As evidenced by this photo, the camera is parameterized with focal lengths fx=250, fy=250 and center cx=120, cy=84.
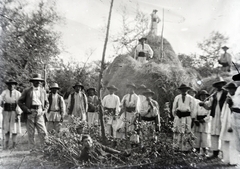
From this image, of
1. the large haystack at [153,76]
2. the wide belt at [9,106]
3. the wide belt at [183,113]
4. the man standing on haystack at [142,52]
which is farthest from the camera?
the man standing on haystack at [142,52]

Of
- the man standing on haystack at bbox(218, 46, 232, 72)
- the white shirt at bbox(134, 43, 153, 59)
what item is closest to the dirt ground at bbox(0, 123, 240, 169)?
the man standing on haystack at bbox(218, 46, 232, 72)

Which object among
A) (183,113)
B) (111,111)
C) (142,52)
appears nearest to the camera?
(183,113)

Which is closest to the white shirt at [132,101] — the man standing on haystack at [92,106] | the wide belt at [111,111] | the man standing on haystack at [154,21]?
the wide belt at [111,111]

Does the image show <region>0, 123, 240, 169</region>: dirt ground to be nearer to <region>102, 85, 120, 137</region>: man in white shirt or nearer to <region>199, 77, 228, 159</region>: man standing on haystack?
<region>199, 77, 228, 159</region>: man standing on haystack

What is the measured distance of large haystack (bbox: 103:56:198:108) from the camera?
20.0 ft

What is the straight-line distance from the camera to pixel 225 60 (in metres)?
5.88

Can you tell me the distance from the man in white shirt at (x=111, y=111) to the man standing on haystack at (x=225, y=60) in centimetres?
263

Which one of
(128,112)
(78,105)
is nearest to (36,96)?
(78,105)

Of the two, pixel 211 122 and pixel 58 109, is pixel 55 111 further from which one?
pixel 211 122

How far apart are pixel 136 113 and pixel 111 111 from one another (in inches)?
23.8

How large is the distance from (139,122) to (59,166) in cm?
183

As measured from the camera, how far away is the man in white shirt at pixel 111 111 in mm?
5539

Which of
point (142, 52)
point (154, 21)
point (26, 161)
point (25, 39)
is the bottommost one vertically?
point (26, 161)

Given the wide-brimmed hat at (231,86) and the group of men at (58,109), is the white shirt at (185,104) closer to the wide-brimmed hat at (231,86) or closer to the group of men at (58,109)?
the group of men at (58,109)
